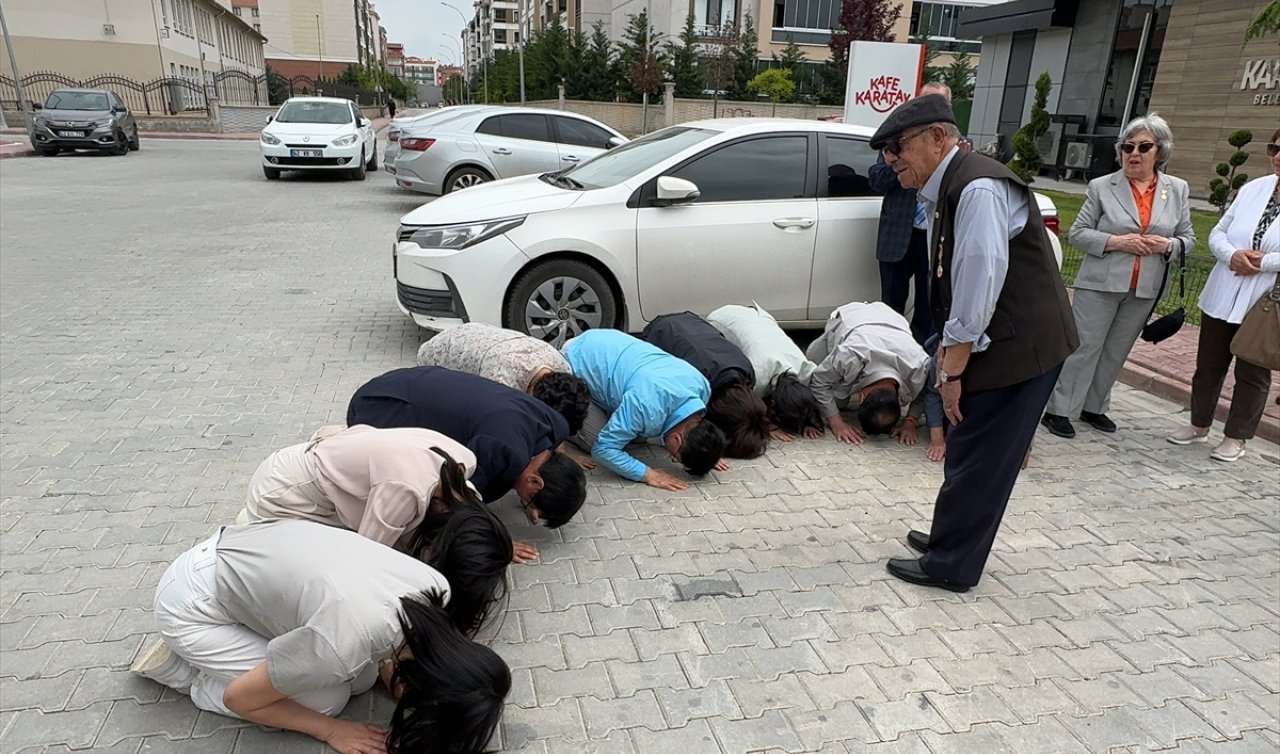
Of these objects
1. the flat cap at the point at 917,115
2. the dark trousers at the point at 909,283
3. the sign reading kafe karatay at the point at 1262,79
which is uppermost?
the sign reading kafe karatay at the point at 1262,79

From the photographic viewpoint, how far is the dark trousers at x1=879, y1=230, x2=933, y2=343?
5.23 meters

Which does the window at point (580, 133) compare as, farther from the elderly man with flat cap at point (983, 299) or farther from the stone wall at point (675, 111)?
the stone wall at point (675, 111)

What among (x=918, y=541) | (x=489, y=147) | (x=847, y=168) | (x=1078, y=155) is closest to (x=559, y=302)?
(x=847, y=168)

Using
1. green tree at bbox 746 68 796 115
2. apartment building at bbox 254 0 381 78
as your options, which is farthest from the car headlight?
apartment building at bbox 254 0 381 78

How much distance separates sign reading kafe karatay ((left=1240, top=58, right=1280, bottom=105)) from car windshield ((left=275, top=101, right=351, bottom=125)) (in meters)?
18.0

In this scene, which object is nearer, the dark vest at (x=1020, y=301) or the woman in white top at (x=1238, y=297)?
the dark vest at (x=1020, y=301)

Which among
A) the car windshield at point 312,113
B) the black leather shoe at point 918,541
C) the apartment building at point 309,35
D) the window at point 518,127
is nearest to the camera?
the black leather shoe at point 918,541

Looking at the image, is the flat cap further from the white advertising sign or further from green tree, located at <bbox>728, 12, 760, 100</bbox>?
green tree, located at <bbox>728, 12, 760, 100</bbox>

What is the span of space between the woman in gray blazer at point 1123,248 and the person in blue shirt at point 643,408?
2143mm

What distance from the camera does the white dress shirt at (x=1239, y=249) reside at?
4.32 metres

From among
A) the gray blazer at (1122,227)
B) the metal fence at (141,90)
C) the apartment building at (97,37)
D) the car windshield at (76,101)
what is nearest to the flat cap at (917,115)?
the gray blazer at (1122,227)

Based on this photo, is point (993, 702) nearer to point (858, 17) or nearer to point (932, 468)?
point (932, 468)

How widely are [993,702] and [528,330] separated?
138 inches

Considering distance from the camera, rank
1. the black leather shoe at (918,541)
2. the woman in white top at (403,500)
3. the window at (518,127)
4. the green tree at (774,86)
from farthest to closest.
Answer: the green tree at (774,86)
the window at (518,127)
the black leather shoe at (918,541)
the woman in white top at (403,500)
